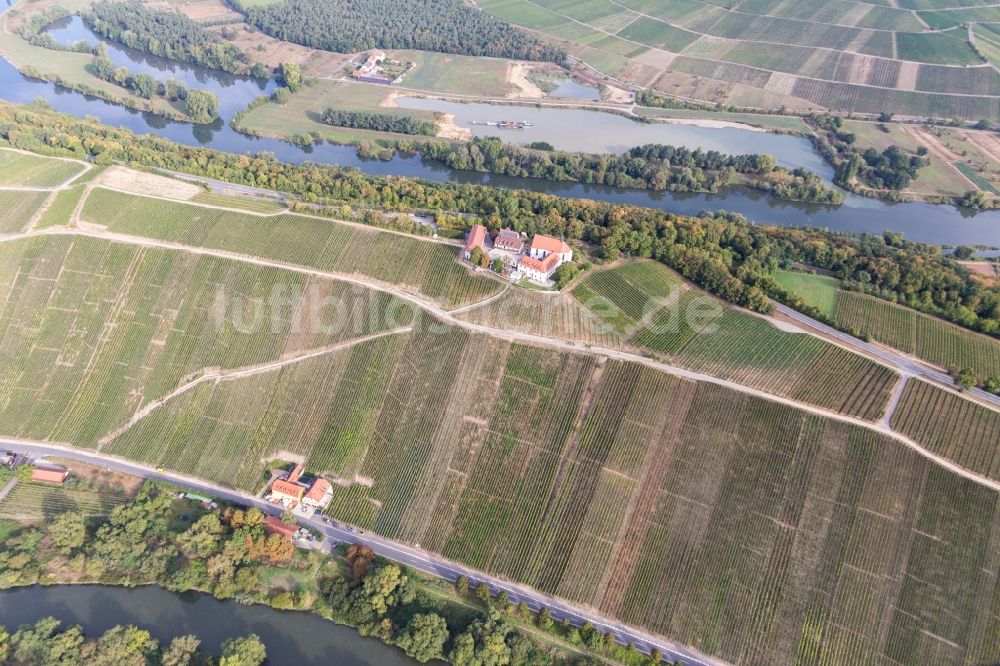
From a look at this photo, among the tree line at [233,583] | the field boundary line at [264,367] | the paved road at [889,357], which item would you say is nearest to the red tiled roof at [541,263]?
the field boundary line at [264,367]

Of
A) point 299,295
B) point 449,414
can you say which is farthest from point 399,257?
point 449,414

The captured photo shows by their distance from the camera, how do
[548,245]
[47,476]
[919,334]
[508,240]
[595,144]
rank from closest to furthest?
[47,476] < [919,334] < [548,245] < [508,240] < [595,144]

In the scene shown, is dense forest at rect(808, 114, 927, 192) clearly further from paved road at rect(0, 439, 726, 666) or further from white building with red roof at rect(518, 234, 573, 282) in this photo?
paved road at rect(0, 439, 726, 666)

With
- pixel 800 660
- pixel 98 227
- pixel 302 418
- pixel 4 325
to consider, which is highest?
pixel 98 227

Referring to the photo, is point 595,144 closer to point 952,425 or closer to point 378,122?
point 378,122

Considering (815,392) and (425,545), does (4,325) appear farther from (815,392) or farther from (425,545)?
(815,392)

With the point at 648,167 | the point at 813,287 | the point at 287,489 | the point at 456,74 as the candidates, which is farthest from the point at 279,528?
A: the point at 456,74
